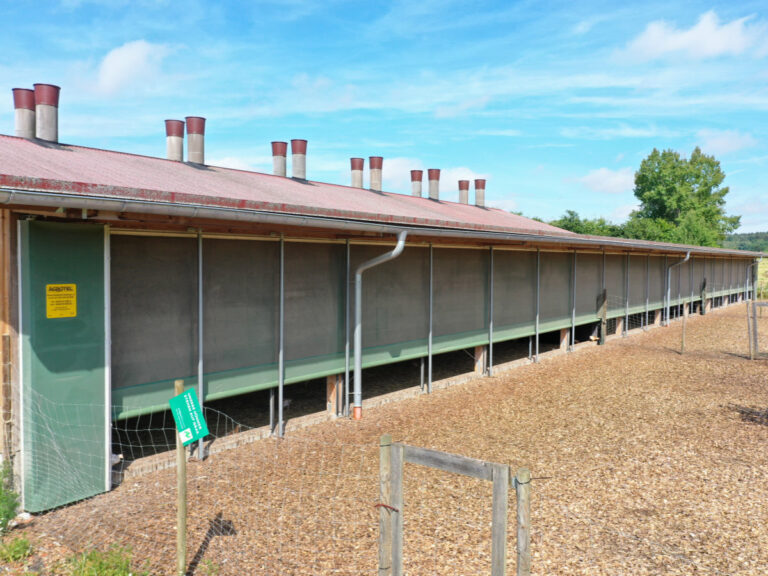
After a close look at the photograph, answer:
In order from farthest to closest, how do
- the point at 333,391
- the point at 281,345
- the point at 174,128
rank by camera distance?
the point at 174,128 < the point at 333,391 < the point at 281,345

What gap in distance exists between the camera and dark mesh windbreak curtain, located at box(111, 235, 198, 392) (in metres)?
5.97

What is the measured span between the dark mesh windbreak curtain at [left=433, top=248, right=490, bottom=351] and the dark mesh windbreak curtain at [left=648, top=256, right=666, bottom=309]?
11.6 m

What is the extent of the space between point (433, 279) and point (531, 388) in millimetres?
2914

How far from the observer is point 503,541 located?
10.3ft

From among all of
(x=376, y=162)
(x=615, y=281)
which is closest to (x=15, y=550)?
(x=376, y=162)

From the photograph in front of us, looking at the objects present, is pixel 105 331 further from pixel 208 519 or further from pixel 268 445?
pixel 268 445

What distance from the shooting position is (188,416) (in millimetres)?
3893

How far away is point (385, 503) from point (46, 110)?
27.4ft

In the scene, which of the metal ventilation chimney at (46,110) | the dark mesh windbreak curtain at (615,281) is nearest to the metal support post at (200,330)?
the metal ventilation chimney at (46,110)

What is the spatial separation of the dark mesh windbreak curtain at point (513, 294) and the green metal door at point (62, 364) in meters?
8.50

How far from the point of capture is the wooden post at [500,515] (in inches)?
121

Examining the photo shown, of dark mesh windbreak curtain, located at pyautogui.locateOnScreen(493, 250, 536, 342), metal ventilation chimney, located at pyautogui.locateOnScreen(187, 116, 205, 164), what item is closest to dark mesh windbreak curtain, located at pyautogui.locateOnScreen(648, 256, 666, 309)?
dark mesh windbreak curtain, located at pyautogui.locateOnScreen(493, 250, 536, 342)

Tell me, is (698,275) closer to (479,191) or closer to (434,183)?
(479,191)

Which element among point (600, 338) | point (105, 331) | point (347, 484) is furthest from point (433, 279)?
point (600, 338)
